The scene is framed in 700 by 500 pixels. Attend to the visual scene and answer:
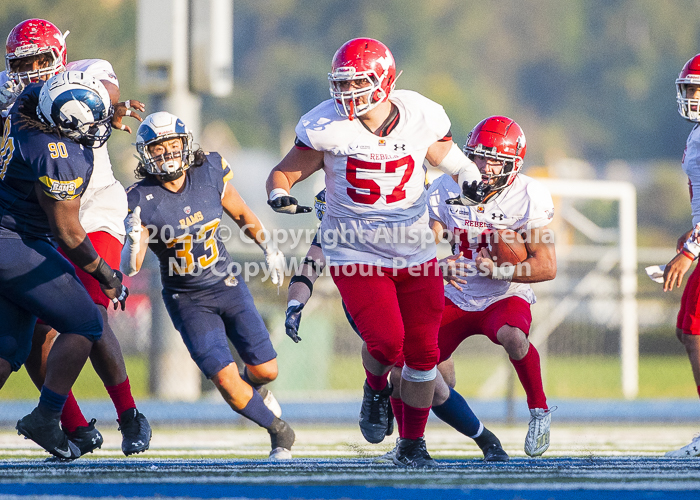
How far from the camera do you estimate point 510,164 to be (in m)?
5.20

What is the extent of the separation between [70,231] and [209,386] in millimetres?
7562

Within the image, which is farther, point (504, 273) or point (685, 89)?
point (685, 89)

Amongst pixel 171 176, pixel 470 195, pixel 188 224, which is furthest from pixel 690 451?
pixel 171 176

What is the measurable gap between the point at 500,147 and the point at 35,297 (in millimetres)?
2357

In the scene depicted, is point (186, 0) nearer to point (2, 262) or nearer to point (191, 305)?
point (191, 305)

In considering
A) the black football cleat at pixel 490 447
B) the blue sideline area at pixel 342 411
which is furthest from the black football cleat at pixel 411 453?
the blue sideline area at pixel 342 411

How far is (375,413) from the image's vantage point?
5016 millimetres

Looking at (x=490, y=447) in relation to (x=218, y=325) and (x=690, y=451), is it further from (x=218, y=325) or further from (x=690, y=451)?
(x=218, y=325)

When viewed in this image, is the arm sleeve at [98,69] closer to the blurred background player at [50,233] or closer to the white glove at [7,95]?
the white glove at [7,95]

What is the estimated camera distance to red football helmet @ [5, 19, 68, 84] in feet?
16.6

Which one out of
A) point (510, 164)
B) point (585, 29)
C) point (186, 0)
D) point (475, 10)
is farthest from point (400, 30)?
point (510, 164)

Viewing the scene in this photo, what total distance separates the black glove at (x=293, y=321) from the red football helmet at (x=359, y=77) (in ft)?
3.16

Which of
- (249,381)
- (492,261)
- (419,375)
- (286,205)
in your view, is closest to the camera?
(286,205)

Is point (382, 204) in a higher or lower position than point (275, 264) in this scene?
higher
